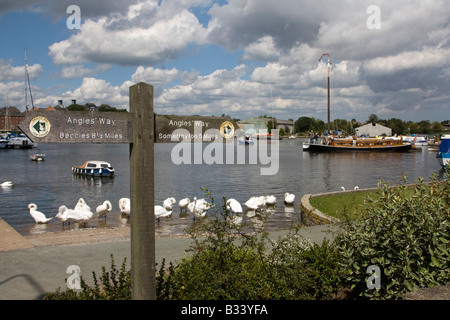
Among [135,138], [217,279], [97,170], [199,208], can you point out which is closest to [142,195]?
[135,138]

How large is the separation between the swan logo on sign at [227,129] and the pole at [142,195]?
3.56ft

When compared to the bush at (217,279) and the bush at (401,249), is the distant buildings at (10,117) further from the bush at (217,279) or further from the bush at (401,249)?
the bush at (401,249)

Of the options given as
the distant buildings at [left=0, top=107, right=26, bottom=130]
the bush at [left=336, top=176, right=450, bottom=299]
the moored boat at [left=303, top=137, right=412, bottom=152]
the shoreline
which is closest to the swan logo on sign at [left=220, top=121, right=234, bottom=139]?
the bush at [left=336, top=176, right=450, bottom=299]

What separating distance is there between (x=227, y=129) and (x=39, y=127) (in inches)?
78.7

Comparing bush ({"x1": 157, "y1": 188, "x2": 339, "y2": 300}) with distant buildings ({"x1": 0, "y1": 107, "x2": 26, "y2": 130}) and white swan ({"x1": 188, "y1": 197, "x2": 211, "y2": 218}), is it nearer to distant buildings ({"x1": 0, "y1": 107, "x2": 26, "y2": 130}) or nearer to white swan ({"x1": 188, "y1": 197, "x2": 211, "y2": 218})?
white swan ({"x1": 188, "y1": 197, "x2": 211, "y2": 218})

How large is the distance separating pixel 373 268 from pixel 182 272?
242 cm

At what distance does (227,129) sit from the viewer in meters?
4.58

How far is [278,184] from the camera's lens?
2931cm

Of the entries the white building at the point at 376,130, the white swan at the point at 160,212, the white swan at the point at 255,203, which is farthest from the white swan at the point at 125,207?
the white building at the point at 376,130

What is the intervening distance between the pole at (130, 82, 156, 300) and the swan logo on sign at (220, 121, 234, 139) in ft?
3.56

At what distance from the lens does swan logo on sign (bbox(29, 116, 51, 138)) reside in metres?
3.48

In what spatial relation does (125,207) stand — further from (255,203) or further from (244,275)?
(244,275)
